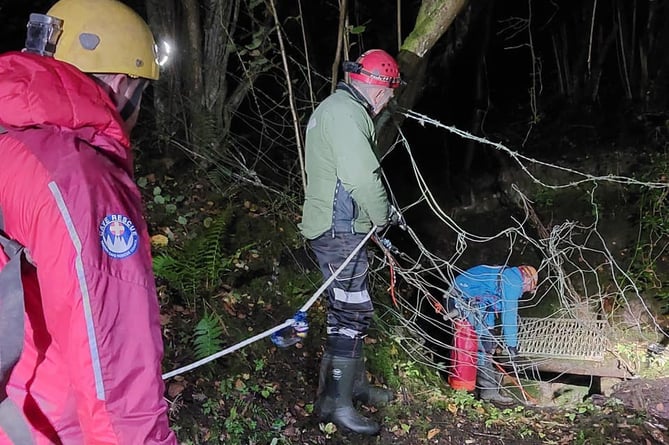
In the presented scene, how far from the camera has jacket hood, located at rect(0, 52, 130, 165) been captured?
1.52 metres

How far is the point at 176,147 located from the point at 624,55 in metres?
8.77

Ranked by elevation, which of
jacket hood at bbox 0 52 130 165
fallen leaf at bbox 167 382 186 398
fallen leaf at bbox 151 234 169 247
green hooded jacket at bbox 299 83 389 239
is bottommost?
fallen leaf at bbox 167 382 186 398

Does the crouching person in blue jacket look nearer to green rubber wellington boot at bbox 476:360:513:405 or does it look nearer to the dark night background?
green rubber wellington boot at bbox 476:360:513:405

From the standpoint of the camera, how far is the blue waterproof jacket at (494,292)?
6.00m

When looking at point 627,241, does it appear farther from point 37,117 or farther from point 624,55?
point 37,117

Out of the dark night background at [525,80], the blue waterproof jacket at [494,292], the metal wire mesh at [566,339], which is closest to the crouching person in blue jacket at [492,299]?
the blue waterproof jacket at [494,292]

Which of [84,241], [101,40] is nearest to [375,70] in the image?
[101,40]

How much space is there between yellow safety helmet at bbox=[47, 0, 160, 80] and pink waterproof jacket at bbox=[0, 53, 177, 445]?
417 mm

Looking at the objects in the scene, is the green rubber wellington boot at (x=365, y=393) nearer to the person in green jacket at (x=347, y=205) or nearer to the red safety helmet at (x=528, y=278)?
the person in green jacket at (x=347, y=205)

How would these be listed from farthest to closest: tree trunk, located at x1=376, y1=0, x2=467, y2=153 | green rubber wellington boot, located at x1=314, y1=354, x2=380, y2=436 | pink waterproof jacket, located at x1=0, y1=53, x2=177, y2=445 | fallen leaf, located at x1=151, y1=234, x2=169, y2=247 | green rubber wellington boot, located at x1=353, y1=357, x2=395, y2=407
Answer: fallen leaf, located at x1=151, y1=234, x2=169, y2=247
tree trunk, located at x1=376, y1=0, x2=467, y2=153
green rubber wellington boot, located at x1=353, y1=357, x2=395, y2=407
green rubber wellington boot, located at x1=314, y1=354, x2=380, y2=436
pink waterproof jacket, located at x1=0, y1=53, x2=177, y2=445

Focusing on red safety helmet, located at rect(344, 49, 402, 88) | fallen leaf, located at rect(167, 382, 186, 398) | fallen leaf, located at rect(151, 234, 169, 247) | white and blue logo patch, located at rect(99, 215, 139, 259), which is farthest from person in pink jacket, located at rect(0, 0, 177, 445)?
fallen leaf, located at rect(151, 234, 169, 247)

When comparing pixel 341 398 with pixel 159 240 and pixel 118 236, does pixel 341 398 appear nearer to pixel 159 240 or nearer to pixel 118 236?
pixel 159 240

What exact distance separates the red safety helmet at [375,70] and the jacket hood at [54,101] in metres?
2.68

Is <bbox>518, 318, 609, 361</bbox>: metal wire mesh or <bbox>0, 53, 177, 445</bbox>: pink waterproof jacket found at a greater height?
<bbox>0, 53, 177, 445</bbox>: pink waterproof jacket
